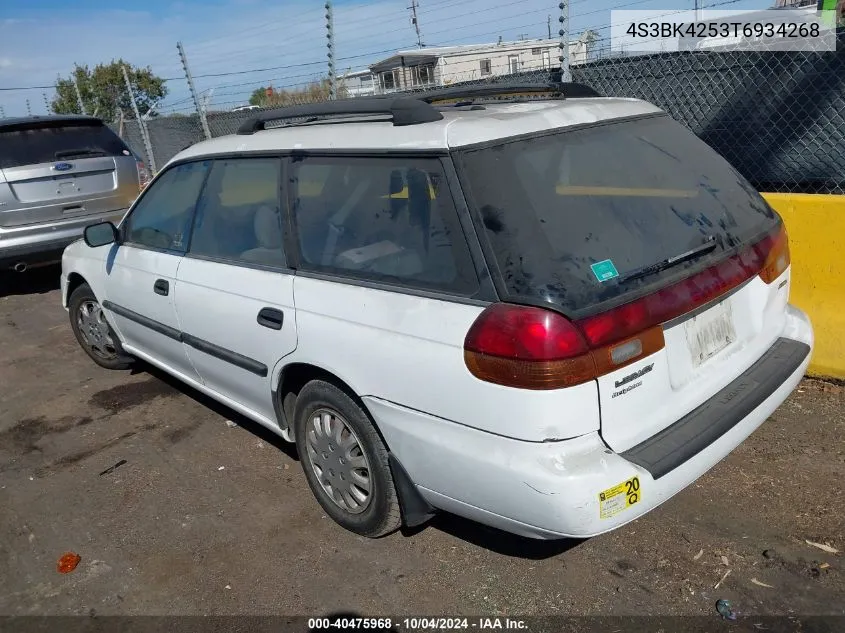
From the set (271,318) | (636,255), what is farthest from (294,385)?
(636,255)

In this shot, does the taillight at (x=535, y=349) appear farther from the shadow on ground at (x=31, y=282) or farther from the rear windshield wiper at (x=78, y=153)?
the shadow on ground at (x=31, y=282)

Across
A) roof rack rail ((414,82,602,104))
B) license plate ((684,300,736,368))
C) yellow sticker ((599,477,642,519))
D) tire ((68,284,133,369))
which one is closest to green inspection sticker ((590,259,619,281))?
license plate ((684,300,736,368))

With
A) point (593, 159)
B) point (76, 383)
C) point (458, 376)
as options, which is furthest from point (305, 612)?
point (76, 383)

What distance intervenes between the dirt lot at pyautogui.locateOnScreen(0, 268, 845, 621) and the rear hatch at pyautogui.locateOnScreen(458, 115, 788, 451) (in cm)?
70

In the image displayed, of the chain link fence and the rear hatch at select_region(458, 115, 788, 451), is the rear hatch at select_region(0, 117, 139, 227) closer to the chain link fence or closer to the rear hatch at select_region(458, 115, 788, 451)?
the chain link fence

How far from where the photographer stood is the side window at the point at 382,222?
2.48 meters

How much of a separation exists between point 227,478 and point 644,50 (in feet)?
19.9

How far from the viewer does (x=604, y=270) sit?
2.38 metres

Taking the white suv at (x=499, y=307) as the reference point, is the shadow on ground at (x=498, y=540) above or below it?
below

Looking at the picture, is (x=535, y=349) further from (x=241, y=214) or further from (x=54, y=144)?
(x=54, y=144)

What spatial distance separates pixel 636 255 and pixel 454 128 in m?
0.79

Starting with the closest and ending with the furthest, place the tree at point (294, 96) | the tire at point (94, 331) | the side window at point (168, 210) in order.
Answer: the side window at point (168, 210) → the tire at point (94, 331) → the tree at point (294, 96)

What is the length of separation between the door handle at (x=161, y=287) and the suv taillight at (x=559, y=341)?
89.5 inches

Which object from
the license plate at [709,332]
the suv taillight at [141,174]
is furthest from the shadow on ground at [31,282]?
the license plate at [709,332]
